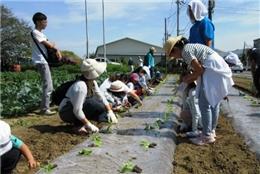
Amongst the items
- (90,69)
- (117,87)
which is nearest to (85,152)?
(90,69)

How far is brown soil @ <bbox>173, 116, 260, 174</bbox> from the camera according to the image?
4879 millimetres

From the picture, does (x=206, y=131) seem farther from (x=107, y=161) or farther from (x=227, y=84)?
(x=107, y=161)

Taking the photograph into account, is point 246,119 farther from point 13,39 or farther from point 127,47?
point 127,47

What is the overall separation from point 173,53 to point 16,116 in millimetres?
4050

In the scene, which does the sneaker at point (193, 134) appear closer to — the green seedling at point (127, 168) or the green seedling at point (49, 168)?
the green seedling at point (127, 168)

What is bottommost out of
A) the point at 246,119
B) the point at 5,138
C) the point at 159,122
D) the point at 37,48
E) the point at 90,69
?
the point at 246,119

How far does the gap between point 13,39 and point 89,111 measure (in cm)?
5349

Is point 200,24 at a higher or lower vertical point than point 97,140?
higher

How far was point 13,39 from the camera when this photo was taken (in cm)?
5828

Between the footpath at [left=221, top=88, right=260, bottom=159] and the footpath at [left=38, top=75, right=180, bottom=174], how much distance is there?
102 cm

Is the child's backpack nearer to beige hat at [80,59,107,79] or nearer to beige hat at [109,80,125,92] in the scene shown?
beige hat at [80,59,107,79]

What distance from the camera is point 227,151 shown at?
18.4 feet

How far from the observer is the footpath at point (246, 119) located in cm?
A: 617

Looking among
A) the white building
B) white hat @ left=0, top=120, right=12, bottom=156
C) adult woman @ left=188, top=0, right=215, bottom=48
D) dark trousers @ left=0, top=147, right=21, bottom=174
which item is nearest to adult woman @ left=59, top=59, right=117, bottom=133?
adult woman @ left=188, top=0, right=215, bottom=48
